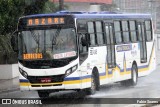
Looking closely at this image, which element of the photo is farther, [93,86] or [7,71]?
[7,71]

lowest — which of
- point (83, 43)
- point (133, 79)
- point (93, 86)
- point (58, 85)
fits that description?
point (133, 79)

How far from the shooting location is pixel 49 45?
668 inches

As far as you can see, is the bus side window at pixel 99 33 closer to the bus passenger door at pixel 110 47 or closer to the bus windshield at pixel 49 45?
the bus passenger door at pixel 110 47

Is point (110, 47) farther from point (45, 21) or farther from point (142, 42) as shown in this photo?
point (142, 42)

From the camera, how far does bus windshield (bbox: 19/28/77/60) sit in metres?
16.9

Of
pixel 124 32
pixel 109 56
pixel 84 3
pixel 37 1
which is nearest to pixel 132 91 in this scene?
pixel 109 56

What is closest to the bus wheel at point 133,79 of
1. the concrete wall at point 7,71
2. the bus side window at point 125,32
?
the bus side window at point 125,32

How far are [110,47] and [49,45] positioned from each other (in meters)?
3.84

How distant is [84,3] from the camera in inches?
2029

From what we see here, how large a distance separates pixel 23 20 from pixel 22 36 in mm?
559

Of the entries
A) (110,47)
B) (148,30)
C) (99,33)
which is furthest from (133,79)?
(99,33)

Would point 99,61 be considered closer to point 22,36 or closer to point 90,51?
point 90,51

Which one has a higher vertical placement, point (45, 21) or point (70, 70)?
point (45, 21)

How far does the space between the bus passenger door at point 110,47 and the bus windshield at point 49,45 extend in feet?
10.1
